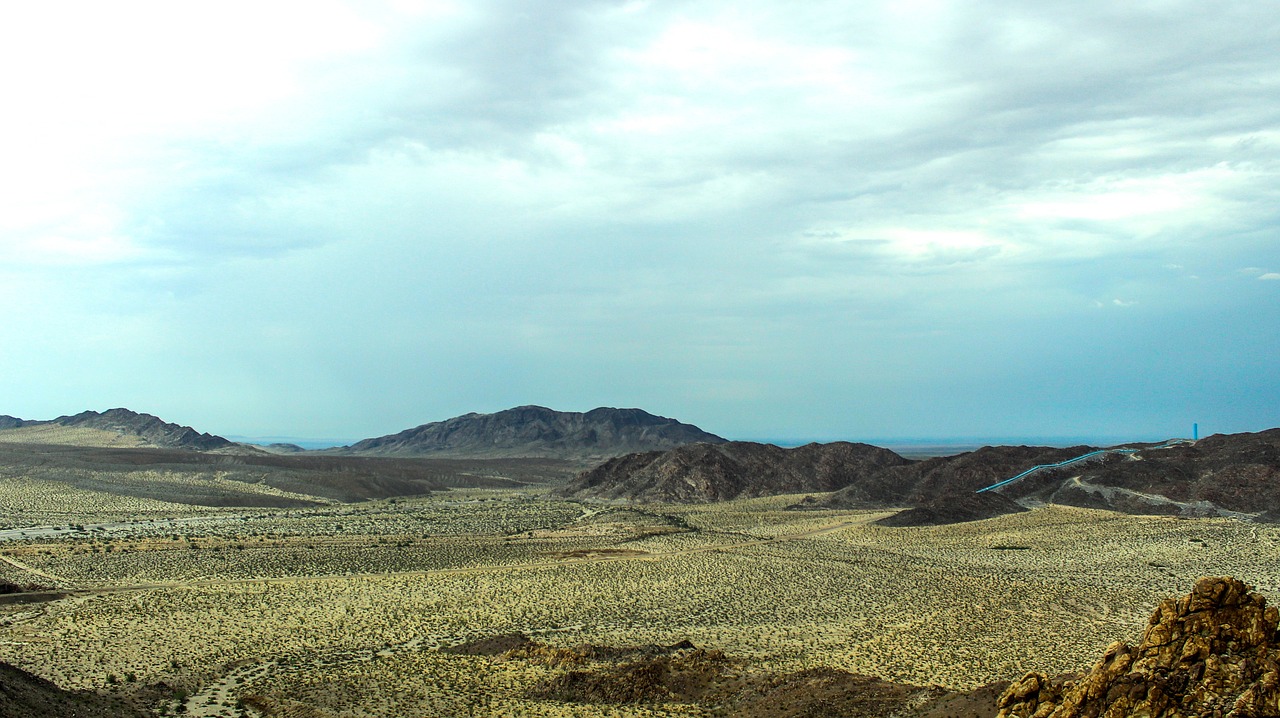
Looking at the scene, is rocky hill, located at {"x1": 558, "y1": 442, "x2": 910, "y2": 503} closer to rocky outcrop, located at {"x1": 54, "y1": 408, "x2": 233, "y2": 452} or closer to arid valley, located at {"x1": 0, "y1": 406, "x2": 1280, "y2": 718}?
arid valley, located at {"x1": 0, "y1": 406, "x2": 1280, "y2": 718}

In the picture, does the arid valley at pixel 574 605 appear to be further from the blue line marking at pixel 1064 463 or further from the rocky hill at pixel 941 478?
the rocky hill at pixel 941 478

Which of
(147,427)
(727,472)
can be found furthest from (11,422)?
(727,472)

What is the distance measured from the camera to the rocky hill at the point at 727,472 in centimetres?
7850

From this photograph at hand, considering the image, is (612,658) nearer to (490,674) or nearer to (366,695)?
(490,674)

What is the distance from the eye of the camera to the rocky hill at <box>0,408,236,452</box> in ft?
449

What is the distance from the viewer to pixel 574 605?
27.6m

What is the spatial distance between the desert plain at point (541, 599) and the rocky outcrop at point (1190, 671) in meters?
7.96

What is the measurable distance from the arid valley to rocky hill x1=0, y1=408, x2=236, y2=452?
91.0 metres

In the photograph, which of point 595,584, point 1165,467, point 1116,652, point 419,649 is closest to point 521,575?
point 595,584

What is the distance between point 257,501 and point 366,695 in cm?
6118

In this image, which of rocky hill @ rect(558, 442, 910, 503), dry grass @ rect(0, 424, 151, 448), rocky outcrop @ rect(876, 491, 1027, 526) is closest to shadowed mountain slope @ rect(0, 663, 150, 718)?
rocky outcrop @ rect(876, 491, 1027, 526)

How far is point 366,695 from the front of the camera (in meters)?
17.7

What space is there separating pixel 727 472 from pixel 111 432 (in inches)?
4611

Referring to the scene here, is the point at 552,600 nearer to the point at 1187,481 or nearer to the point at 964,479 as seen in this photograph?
the point at 1187,481
